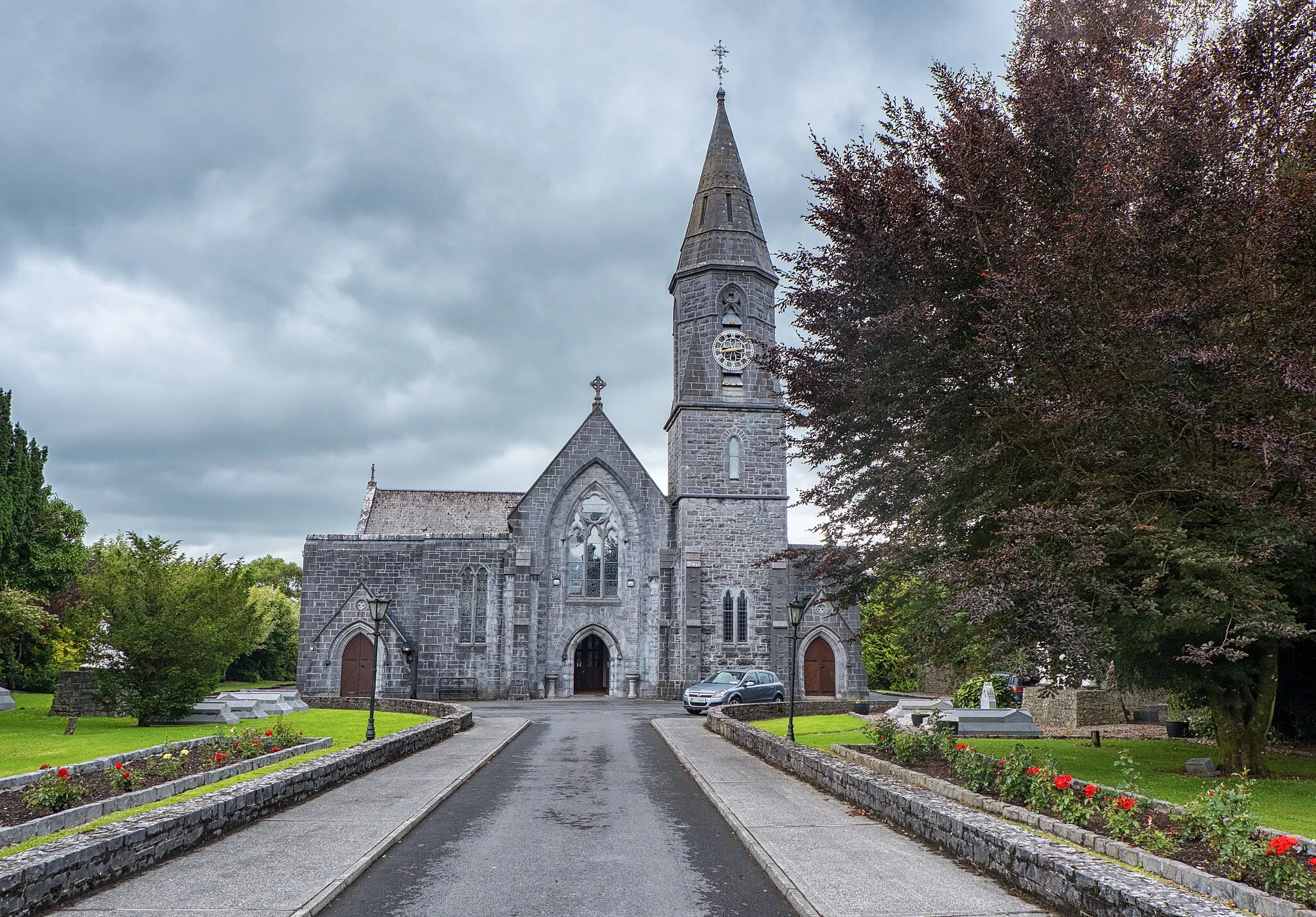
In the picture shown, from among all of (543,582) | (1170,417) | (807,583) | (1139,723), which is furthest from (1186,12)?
(543,582)

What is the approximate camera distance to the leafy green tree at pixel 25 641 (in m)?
28.8

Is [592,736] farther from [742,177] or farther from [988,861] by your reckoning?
[742,177]

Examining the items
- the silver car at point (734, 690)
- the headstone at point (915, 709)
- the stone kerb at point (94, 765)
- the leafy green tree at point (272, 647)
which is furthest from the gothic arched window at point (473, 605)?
the stone kerb at point (94, 765)

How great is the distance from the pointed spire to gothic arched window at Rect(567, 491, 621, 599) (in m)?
11.8

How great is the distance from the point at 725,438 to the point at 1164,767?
2579 centimetres

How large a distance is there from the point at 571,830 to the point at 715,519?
28.9m

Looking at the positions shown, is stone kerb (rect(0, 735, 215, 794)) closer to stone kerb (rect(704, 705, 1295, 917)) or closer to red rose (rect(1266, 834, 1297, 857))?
stone kerb (rect(704, 705, 1295, 917))

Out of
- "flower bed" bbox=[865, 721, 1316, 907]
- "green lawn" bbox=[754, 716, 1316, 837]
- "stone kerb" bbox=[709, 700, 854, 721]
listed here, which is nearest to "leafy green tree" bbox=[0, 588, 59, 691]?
"stone kerb" bbox=[709, 700, 854, 721]

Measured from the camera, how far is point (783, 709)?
29.5m

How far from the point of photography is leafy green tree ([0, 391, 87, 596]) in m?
26.5

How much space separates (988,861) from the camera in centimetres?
823

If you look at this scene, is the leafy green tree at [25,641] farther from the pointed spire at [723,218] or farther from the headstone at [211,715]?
the pointed spire at [723,218]

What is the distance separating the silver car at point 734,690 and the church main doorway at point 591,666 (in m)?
8.59

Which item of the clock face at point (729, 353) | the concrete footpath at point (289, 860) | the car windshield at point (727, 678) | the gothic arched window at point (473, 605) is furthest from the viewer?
the clock face at point (729, 353)
